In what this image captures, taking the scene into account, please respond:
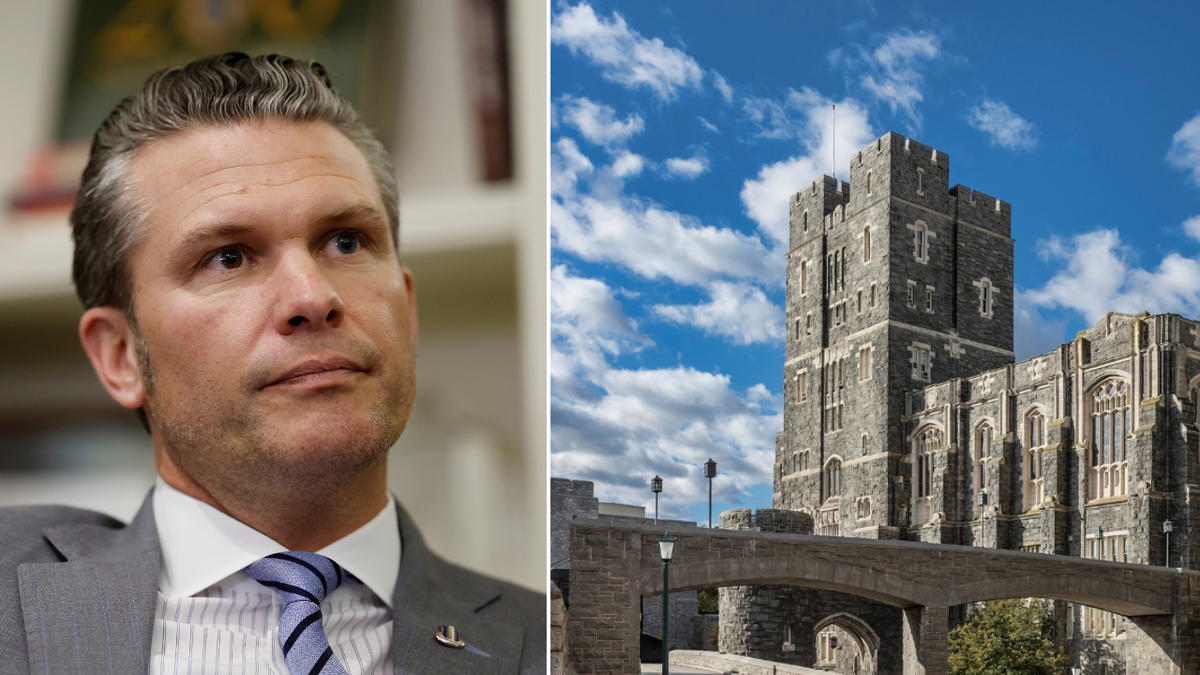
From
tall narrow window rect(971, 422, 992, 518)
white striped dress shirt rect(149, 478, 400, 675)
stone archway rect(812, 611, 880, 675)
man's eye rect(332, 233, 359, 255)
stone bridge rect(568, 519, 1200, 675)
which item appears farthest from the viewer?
tall narrow window rect(971, 422, 992, 518)

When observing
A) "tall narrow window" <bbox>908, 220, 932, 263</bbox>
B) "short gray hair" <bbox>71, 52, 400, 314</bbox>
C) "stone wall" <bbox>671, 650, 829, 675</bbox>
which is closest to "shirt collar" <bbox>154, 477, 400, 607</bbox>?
"short gray hair" <bbox>71, 52, 400, 314</bbox>

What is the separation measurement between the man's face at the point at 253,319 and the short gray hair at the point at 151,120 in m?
0.04

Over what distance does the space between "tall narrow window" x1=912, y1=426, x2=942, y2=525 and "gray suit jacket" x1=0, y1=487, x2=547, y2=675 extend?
35554 mm

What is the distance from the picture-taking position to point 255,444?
2553 millimetres

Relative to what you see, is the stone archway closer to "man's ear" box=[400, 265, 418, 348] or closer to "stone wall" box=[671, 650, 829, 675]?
"stone wall" box=[671, 650, 829, 675]

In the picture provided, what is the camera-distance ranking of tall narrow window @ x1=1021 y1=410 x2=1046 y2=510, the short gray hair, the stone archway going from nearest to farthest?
the short gray hair, the stone archway, tall narrow window @ x1=1021 y1=410 x2=1046 y2=510

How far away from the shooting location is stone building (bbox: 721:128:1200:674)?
28.6 metres

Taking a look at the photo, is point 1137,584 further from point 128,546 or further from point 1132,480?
point 128,546

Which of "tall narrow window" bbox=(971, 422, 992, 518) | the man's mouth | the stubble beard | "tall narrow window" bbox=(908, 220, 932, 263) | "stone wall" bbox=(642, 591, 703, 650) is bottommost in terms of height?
"stone wall" bbox=(642, 591, 703, 650)

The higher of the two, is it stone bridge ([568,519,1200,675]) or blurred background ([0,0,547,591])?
blurred background ([0,0,547,591])

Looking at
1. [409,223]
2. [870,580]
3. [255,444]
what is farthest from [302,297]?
[870,580]

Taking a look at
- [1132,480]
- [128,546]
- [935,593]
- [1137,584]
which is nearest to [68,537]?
[128,546]

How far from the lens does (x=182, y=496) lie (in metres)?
2.66

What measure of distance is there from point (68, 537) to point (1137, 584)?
22563 mm
